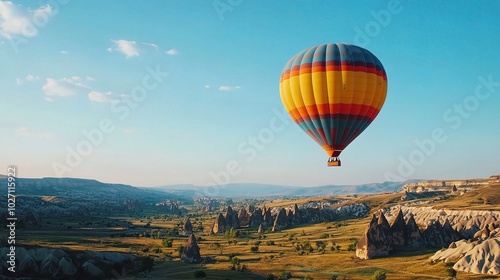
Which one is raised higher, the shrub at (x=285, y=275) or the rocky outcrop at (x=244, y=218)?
the rocky outcrop at (x=244, y=218)

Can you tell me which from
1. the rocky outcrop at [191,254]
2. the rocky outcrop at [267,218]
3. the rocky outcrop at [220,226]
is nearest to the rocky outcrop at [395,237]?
the rocky outcrop at [191,254]

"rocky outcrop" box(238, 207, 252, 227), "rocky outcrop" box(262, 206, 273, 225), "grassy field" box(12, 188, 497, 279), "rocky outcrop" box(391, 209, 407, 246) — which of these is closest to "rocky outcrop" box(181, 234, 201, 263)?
"grassy field" box(12, 188, 497, 279)

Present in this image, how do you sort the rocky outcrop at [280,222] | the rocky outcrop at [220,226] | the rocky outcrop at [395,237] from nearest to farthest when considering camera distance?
the rocky outcrop at [395,237]
the rocky outcrop at [220,226]
the rocky outcrop at [280,222]

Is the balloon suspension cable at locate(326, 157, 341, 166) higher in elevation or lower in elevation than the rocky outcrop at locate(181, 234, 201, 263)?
higher

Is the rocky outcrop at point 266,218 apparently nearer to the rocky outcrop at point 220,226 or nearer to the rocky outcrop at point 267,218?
the rocky outcrop at point 267,218

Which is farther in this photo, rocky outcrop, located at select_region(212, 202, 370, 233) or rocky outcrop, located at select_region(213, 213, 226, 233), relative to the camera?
rocky outcrop, located at select_region(212, 202, 370, 233)

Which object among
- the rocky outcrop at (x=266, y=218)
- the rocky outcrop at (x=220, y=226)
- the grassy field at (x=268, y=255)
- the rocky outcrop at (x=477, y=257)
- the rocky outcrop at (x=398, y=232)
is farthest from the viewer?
the rocky outcrop at (x=266, y=218)

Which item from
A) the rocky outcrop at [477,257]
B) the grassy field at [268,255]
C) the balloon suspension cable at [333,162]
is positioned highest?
the balloon suspension cable at [333,162]

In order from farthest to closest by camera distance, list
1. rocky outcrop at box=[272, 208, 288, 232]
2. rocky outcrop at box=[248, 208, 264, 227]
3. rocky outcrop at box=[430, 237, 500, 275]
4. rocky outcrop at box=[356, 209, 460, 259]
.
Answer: rocky outcrop at box=[248, 208, 264, 227], rocky outcrop at box=[272, 208, 288, 232], rocky outcrop at box=[356, 209, 460, 259], rocky outcrop at box=[430, 237, 500, 275]

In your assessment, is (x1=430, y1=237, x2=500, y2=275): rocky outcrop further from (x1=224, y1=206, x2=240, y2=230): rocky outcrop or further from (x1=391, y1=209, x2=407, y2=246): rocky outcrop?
(x1=224, y1=206, x2=240, y2=230): rocky outcrop
